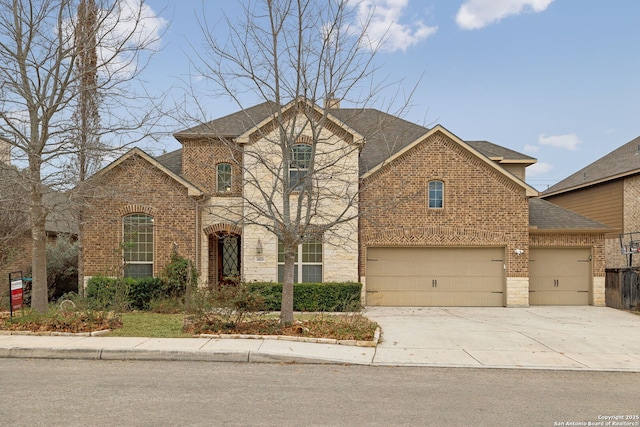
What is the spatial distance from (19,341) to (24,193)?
15.0 ft

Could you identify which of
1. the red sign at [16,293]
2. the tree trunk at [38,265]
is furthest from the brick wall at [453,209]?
the red sign at [16,293]

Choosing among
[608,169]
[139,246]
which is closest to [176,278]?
[139,246]

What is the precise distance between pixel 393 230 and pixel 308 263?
10.5 ft

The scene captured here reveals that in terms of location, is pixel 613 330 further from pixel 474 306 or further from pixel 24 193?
pixel 24 193

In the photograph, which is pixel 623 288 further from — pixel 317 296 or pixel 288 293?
pixel 288 293

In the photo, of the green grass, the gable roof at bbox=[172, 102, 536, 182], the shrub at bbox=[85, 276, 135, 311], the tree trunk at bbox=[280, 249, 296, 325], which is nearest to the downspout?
the shrub at bbox=[85, 276, 135, 311]

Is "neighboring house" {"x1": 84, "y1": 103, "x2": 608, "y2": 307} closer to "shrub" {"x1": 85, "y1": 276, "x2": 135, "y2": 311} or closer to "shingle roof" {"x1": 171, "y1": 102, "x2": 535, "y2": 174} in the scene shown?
"shingle roof" {"x1": 171, "y1": 102, "x2": 535, "y2": 174}

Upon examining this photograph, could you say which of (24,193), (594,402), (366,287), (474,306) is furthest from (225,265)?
(594,402)

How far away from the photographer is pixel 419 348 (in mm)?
10102

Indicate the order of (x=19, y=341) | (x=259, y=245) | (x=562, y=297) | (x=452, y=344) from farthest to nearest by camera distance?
(x=562, y=297) → (x=259, y=245) → (x=452, y=344) → (x=19, y=341)

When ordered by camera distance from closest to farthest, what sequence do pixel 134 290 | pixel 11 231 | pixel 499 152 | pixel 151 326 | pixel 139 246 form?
pixel 151 326, pixel 134 290, pixel 139 246, pixel 11 231, pixel 499 152

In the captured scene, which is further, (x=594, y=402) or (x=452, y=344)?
(x=452, y=344)

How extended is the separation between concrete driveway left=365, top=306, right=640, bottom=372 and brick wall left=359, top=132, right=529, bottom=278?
2346 millimetres

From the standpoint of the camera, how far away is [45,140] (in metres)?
12.2
